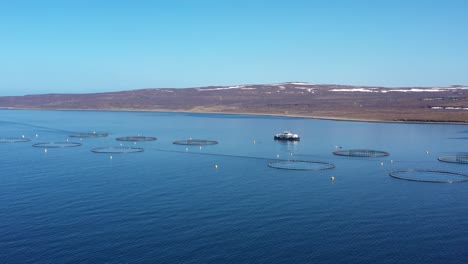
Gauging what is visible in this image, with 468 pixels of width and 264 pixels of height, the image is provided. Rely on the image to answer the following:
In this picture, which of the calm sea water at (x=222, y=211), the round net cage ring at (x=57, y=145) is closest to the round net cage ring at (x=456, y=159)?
the calm sea water at (x=222, y=211)

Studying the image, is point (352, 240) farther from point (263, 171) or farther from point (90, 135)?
point (90, 135)

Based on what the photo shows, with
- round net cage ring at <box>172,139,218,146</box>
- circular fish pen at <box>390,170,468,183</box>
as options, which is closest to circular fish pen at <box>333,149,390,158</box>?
circular fish pen at <box>390,170,468,183</box>

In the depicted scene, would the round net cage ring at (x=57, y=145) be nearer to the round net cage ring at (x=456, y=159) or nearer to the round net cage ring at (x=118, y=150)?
the round net cage ring at (x=118, y=150)

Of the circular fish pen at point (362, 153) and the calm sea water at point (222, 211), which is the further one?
the circular fish pen at point (362, 153)

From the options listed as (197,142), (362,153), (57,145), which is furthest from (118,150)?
(362,153)

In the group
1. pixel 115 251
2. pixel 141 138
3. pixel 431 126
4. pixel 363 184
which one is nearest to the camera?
pixel 115 251

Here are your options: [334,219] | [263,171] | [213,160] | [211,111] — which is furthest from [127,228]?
[211,111]
